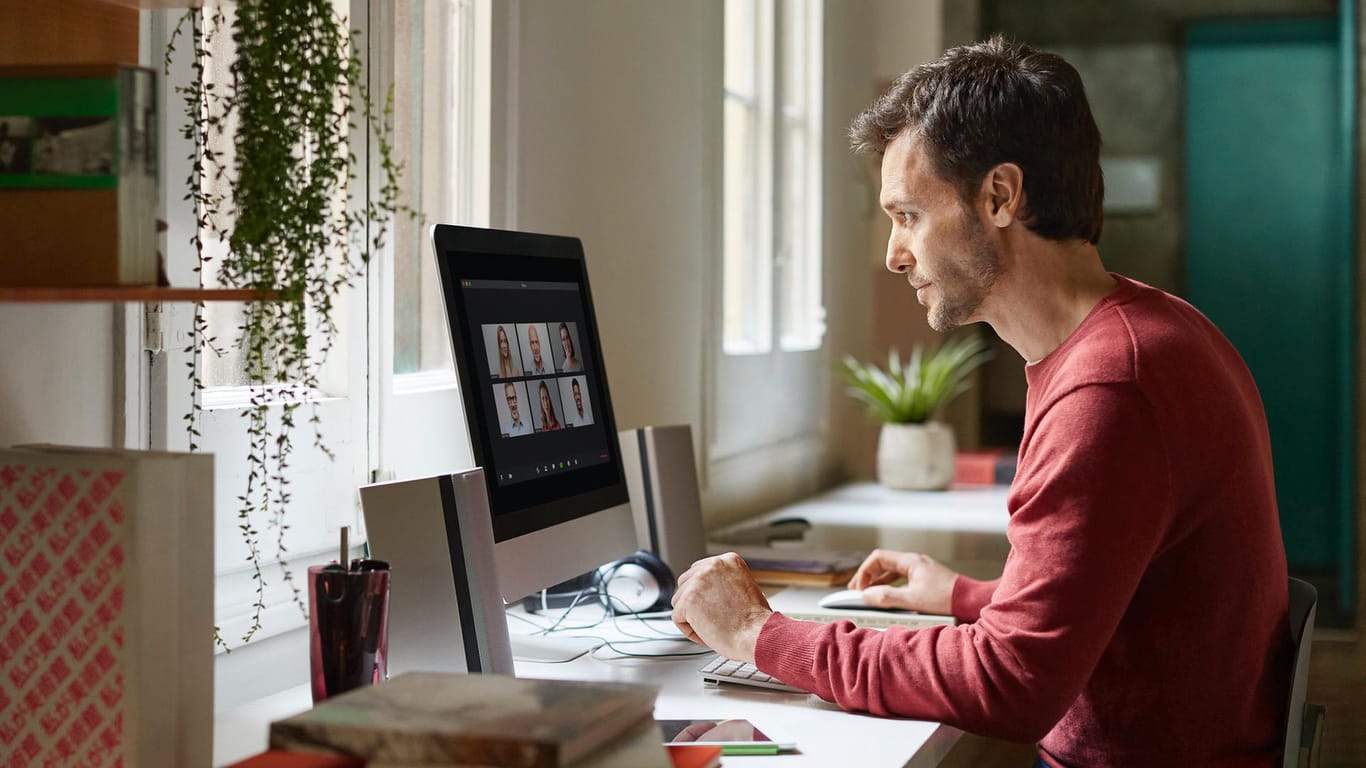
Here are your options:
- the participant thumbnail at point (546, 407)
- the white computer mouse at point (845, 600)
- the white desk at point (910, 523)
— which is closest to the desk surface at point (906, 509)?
the white desk at point (910, 523)

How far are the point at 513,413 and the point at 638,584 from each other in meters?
0.38

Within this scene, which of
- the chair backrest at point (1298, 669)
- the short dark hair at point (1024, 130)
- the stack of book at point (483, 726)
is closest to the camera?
the stack of book at point (483, 726)

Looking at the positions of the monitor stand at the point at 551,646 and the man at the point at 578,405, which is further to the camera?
the man at the point at 578,405

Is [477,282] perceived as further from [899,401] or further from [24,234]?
[899,401]

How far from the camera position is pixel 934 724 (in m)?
1.43

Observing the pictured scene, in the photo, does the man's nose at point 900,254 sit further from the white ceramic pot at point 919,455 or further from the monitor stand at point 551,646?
the white ceramic pot at point 919,455

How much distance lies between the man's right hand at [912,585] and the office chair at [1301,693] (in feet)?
1.59

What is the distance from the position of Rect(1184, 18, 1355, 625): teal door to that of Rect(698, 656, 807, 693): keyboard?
15.2 ft

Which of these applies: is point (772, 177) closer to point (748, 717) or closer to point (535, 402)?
point (535, 402)

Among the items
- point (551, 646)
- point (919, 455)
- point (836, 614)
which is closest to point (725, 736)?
point (551, 646)

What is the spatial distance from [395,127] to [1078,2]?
175 inches

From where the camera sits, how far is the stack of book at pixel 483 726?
88cm

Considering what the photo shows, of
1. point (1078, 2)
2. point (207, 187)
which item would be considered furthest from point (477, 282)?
point (1078, 2)

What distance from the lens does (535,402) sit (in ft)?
5.84
